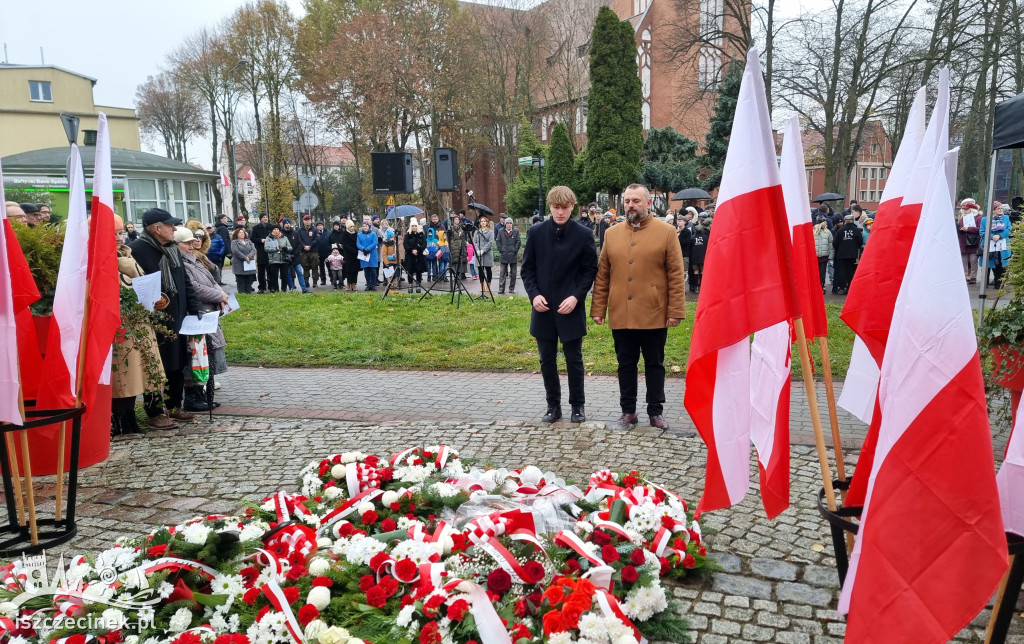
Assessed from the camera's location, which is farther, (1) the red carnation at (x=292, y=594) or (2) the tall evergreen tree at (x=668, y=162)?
(2) the tall evergreen tree at (x=668, y=162)

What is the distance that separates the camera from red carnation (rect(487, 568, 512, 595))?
3.09 meters

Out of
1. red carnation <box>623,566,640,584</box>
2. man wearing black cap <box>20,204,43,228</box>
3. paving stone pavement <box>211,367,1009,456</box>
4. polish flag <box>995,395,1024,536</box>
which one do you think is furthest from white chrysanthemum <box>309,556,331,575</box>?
man wearing black cap <box>20,204,43,228</box>

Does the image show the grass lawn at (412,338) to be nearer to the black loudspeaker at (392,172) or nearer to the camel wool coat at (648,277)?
the camel wool coat at (648,277)

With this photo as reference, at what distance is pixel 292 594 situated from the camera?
303cm

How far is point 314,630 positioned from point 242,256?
625 inches

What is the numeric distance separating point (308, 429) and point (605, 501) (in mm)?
3580

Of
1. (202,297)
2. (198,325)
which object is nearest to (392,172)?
(202,297)

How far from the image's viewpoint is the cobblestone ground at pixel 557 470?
132 inches

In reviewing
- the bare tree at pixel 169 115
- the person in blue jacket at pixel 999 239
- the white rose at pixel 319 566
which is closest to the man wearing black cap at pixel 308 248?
the person in blue jacket at pixel 999 239

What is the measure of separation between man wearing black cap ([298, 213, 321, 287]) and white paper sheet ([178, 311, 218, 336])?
12054 millimetres

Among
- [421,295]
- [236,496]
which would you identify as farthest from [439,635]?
[421,295]

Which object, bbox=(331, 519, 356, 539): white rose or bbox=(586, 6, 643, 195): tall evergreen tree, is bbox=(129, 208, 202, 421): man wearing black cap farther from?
bbox=(586, 6, 643, 195): tall evergreen tree

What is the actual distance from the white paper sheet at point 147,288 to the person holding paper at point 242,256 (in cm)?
1158

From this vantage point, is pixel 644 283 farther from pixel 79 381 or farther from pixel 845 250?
pixel 845 250
